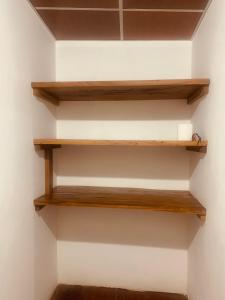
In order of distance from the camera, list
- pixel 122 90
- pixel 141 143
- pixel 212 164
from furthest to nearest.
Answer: pixel 122 90 → pixel 141 143 → pixel 212 164

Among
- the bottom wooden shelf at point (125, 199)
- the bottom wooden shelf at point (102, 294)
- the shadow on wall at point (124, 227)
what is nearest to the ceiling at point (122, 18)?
the bottom wooden shelf at point (125, 199)

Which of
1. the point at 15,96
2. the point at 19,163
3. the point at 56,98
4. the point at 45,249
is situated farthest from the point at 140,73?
the point at 45,249

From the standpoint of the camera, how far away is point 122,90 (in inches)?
52.9

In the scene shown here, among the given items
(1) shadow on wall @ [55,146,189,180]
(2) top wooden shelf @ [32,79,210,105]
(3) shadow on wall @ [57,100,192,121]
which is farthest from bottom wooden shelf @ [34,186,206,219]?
(2) top wooden shelf @ [32,79,210,105]

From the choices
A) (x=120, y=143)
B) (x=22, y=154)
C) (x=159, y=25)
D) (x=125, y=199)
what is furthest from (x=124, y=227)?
(x=159, y=25)

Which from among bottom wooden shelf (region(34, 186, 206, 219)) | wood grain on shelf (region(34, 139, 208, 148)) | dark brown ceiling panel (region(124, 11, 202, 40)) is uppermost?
dark brown ceiling panel (region(124, 11, 202, 40))

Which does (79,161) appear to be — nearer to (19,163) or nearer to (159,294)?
(19,163)

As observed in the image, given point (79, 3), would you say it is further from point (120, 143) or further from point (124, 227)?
point (124, 227)

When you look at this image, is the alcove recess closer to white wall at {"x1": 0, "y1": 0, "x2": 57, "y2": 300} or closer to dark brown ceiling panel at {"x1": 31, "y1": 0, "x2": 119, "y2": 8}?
white wall at {"x1": 0, "y1": 0, "x2": 57, "y2": 300}

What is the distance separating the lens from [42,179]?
1.41 m

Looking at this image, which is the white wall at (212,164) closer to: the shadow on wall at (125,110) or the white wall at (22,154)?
the shadow on wall at (125,110)

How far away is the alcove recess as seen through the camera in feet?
3.97

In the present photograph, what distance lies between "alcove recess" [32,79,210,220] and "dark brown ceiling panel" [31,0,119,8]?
0.37m

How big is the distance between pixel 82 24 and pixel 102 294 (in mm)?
1666
